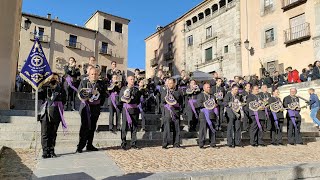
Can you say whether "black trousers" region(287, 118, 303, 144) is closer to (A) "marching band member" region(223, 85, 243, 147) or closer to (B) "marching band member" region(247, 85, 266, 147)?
(B) "marching band member" region(247, 85, 266, 147)

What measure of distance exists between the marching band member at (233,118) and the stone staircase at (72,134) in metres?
0.57

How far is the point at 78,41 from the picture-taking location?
3753cm

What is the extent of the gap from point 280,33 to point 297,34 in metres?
1.80

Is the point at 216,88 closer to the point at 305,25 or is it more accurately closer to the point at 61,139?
the point at 61,139

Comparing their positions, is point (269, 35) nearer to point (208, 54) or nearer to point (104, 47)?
point (208, 54)

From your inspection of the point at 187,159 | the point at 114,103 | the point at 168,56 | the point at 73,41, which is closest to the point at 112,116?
the point at 114,103

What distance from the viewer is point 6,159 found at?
6227 millimetres

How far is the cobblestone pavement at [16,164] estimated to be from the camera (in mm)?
4891

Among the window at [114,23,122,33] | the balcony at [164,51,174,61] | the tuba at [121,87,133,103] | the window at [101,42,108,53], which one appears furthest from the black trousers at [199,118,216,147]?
the window at [114,23,122,33]

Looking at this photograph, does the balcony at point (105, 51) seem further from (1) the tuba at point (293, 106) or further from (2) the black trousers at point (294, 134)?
(2) the black trousers at point (294, 134)

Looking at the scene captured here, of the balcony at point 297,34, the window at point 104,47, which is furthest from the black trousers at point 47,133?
the window at point 104,47

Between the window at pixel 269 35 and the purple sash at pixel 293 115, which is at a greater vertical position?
the window at pixel 269 35

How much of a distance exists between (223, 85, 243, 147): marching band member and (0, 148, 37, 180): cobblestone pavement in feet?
18.5

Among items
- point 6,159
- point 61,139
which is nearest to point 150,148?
point 61,139
